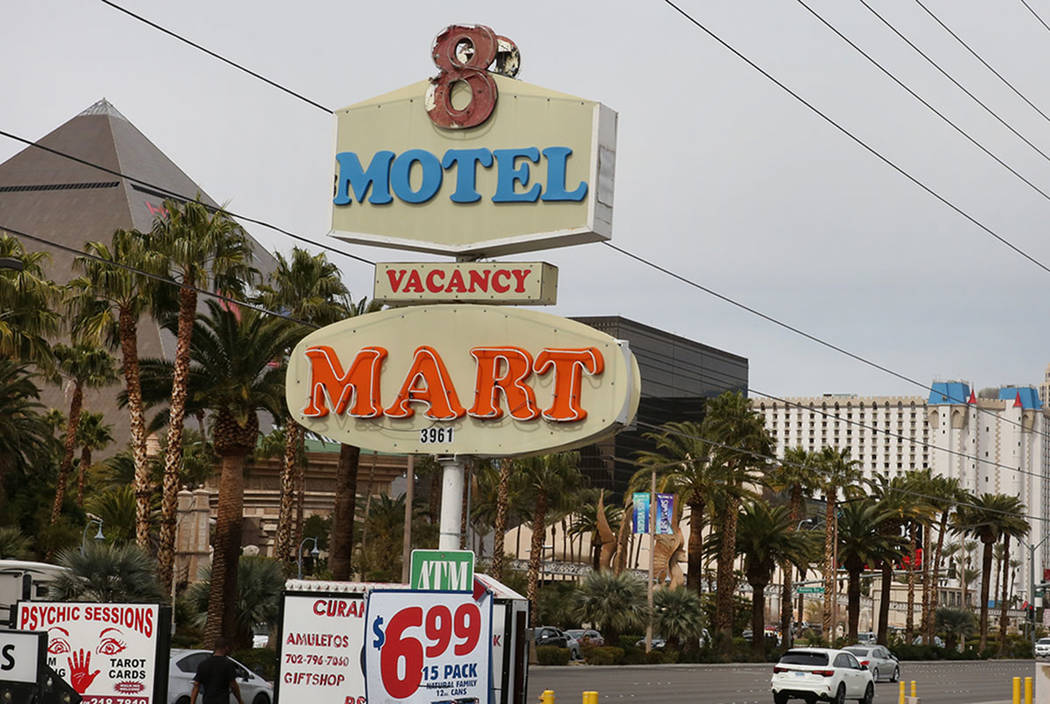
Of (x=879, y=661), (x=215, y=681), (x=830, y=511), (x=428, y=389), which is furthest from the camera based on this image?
(x=830, y=511)

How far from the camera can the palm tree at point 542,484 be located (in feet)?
216

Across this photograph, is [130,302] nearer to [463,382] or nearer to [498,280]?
[463,382]

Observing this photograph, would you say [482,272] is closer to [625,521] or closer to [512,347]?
[512,347]

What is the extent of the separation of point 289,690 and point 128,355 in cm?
2840

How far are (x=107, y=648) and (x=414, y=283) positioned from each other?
248 inches

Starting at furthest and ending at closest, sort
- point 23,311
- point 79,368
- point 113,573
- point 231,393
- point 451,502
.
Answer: point 79,368, point 23,311, point 231,393, point 113,573, point 451,502

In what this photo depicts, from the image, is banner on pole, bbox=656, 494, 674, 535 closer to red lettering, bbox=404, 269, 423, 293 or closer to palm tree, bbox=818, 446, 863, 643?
palm tree, bbox=818, 446, 863, 643

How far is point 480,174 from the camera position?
18.9m

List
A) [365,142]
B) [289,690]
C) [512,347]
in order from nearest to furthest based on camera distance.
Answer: [289,690], [512,347], [365,142]

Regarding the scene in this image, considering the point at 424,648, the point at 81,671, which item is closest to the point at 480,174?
the point at 424,648

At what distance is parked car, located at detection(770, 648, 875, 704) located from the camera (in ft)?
118

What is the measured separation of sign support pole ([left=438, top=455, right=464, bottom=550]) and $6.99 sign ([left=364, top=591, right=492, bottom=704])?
4.55 meters

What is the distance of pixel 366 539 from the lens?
93.7m

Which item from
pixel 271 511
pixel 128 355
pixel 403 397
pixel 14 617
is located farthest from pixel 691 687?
pixel 271 511
